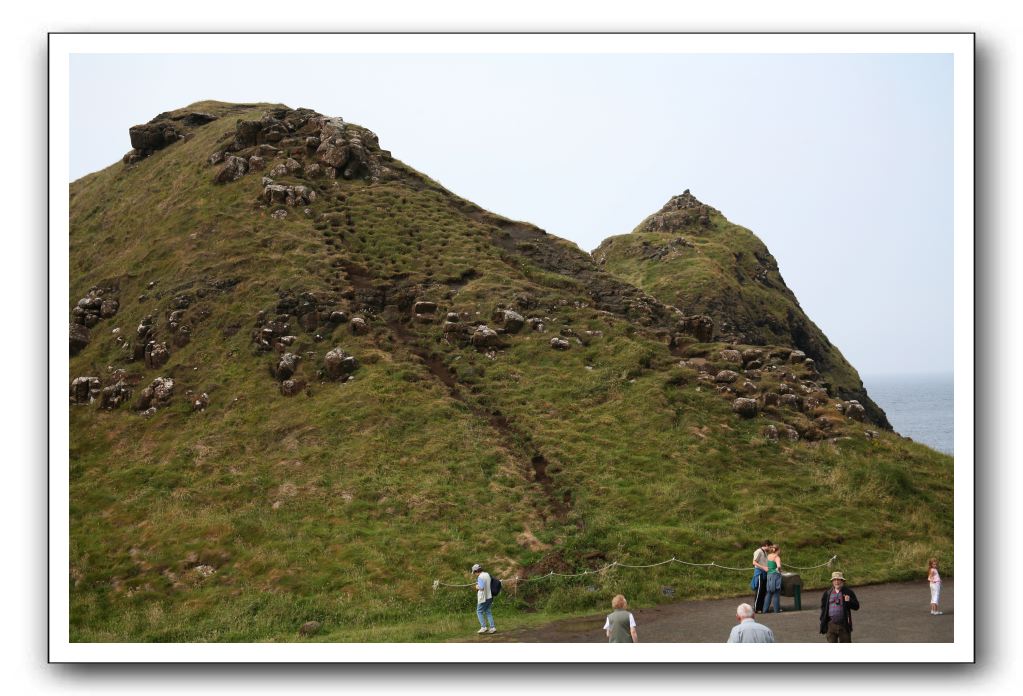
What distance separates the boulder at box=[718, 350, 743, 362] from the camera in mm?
50725

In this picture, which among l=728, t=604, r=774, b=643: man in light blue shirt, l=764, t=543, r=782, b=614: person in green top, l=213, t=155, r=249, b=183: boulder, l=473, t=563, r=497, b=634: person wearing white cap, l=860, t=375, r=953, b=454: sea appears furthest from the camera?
l=213, t=155, r=249, b=183: boulder

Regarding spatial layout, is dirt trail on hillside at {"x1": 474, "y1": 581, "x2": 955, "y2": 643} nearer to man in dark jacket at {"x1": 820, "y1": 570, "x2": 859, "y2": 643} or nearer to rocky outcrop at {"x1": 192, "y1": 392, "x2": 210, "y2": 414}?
man in dark jacket at {"x1": 820, "y1": 570, "x2": 859, "y2": 643}

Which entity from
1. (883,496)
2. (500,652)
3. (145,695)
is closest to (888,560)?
(883,496)

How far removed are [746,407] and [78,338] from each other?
41429 millimetres

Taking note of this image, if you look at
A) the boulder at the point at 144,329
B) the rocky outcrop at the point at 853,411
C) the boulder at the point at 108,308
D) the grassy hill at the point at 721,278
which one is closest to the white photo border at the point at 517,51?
the rocky outcrop at the point at 853,411

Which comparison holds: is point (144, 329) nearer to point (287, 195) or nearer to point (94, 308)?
point (94, 308)

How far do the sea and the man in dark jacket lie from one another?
355 inches

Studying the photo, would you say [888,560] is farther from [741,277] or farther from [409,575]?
[741,277]

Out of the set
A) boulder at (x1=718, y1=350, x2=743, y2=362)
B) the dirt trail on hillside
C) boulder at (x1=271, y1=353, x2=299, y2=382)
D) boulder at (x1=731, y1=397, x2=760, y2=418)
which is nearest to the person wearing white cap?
the dirt trail on hillside

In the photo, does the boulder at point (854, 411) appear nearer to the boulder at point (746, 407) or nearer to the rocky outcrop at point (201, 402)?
the boulder at point (746, 407)

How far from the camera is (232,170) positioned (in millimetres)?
69062

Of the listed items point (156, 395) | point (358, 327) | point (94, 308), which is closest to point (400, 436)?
point (358, 327)

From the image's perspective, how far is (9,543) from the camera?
2800 cm

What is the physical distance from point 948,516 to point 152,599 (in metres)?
32.8
